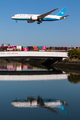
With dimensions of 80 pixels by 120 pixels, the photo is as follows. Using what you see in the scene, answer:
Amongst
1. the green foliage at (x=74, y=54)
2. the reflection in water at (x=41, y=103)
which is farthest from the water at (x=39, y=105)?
the green foliage at (x=74, y=54)

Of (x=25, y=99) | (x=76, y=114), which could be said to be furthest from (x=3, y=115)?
(x=76, y=114)

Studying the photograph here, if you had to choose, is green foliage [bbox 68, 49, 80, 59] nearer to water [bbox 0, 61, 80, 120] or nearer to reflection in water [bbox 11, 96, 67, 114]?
water [bbox 0, 61, 80, 120]

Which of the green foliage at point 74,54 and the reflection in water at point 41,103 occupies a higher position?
the green foliage at point 74,54

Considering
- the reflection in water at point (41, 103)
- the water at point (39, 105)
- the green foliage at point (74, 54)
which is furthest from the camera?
the green foliage at point (74, 54)

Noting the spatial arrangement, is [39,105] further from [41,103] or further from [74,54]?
[74,54]

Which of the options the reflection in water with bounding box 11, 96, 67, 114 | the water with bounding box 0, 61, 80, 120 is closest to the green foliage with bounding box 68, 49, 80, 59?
the water with bounding box 0, 61, 80, 120

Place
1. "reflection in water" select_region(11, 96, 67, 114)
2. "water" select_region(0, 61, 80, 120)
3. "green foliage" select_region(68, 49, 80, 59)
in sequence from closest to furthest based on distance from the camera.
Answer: "water" select_region(0, 61, 80, 120) → "reflection in water" select_region(11, 96, 67, 114) → "green foliage" select_region(68, 49, 80, 59)

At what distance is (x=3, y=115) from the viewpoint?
97.2ft

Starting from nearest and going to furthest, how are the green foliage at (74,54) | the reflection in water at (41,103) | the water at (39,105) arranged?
the water at (39,105) → the reflection in water at (41,103) → the green foliage at (74,54)

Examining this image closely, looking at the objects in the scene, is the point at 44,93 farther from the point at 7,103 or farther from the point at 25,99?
the point at 7,103

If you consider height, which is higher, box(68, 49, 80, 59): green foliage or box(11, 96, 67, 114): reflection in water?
box(68, 49, 80, 59): green foliage

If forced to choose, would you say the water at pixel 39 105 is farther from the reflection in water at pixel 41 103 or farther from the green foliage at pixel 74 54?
the green foliage at pixel 74 54

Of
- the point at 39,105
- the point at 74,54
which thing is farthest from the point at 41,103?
the point at 74,54

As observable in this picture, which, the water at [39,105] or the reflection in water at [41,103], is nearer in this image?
the water at [39,105]
